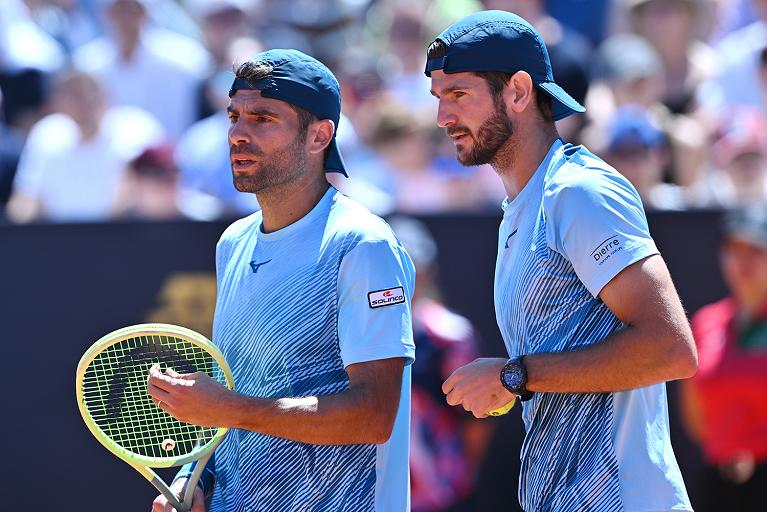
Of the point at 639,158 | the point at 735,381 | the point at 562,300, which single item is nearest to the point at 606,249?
the point at 562,300

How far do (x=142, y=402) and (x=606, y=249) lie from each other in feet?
4.74

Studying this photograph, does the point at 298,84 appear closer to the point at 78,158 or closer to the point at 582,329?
the point at 582,329

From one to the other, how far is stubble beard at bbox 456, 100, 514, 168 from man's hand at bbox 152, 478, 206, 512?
1.21 metres

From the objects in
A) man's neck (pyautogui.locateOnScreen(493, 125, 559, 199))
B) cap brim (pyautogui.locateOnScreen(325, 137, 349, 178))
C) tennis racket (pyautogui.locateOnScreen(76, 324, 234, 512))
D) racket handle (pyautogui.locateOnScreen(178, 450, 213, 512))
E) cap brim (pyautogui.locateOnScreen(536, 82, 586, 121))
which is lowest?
racket handle (pyautogui.locateOnScreen(178, 450, 213, 512))

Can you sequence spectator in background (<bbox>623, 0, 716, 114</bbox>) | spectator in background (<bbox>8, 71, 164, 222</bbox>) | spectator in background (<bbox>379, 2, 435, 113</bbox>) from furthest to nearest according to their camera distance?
spectator in background (<bbox>379, 2, 435, 113</bbox>) → spectator in background (<bbox>623, 0, 716, 114</bbox>) → spectator in background (<bbox>8, 71, 164, 222</bbox>)

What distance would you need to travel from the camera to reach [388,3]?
10.6 metres

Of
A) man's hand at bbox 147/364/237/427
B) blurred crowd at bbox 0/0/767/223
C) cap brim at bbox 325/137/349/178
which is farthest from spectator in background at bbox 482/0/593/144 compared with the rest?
man's hand at bbox 147/364/237/427

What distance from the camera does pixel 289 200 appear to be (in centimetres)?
358

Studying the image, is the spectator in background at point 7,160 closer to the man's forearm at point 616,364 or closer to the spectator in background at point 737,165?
→ the spectator in background at point 737,165

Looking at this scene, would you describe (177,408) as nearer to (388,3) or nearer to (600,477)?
(600,477)

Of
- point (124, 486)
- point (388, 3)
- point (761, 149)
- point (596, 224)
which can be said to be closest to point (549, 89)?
point (596, 224)

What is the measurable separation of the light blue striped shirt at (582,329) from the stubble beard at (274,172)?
0.69 m

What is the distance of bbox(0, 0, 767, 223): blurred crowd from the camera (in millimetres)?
7906

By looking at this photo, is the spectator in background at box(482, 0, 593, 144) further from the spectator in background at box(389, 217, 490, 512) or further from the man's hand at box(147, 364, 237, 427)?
the man's hand at box(147, 364, 237, 427)
